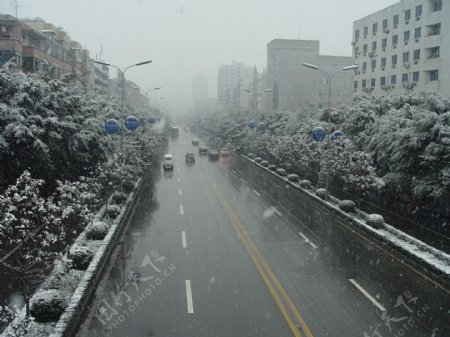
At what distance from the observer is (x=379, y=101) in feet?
118

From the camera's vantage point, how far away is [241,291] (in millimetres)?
14234

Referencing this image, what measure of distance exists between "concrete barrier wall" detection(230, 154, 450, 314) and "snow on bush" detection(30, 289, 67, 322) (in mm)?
9370

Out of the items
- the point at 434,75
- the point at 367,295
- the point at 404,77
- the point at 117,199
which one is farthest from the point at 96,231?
the point at 404,77

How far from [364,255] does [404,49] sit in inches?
1747

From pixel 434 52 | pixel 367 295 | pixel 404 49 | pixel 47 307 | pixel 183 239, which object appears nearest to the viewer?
pixel 47 307

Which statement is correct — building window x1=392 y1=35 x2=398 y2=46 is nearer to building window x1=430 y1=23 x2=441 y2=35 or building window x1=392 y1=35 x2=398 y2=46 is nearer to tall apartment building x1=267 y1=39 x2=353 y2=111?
building window x1=430 y1=23 x2=441 y2=35

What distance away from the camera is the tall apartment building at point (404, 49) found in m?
49.2

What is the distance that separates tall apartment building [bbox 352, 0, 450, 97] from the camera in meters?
49.2

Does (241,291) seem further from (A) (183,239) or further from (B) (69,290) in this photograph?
(A) (183,239)

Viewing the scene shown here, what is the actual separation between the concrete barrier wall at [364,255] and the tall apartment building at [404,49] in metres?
29.0

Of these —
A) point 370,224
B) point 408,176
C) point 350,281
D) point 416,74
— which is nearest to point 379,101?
point 408,176

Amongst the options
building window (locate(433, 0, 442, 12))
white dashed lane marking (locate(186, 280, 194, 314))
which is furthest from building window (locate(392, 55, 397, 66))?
white dashed lane marking (locate(186, 280, 194, 314))

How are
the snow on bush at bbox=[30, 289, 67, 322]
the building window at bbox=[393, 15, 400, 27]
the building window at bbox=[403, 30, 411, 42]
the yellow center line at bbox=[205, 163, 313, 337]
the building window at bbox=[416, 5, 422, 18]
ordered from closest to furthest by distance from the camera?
the snow on bush at bbox=[30, 289, 67, 322]
the yellow center line at bbox=[205, 163, 313, 337]
the building window at bbox=[416, 5, 422, 18]
the building window at bbox=[403, 30, 411, 42]
the building window at bbox=[393, 15, 400, 27]

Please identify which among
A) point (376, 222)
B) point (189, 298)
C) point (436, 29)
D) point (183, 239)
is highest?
point (436, 29)
